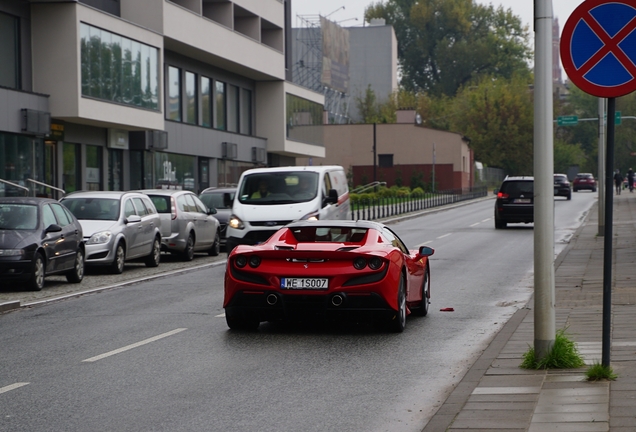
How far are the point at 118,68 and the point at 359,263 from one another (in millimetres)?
30237

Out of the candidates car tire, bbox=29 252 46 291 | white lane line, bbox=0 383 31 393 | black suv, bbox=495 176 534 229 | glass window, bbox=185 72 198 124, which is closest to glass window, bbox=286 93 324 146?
glass window, bbox=185 72 198 124

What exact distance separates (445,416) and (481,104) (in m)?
101

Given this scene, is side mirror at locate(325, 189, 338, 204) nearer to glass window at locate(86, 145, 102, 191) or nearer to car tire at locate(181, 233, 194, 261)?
car tire at locate(181, 233, 194, 261)

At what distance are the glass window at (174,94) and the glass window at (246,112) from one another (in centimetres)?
929

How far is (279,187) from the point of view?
23.5 m

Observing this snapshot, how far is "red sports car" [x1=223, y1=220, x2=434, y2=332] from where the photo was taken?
455 inches

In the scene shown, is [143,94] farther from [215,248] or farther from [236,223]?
[236,223]

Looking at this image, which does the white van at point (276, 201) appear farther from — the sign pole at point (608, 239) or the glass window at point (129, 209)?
the sign pole at point (608, 239)

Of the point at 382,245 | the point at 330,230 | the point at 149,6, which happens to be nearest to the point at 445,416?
the point at 382,245

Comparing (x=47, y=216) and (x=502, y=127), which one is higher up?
(x=502, y=127)

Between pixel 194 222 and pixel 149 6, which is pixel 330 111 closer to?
pixel 149 6

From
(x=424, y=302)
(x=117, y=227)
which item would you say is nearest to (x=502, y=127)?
(x=117, y=227)

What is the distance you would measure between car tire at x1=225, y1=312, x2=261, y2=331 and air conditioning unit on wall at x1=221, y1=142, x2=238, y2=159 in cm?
4329

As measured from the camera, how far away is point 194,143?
170 ft
